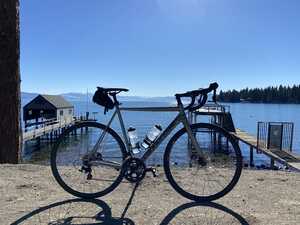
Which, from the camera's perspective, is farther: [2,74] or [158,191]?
[2,74]

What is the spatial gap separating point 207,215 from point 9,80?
4753 millimetres

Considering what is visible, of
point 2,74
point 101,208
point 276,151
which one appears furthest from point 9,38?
point 276,151

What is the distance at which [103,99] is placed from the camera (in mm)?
4422

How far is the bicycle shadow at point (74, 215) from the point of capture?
3.74m

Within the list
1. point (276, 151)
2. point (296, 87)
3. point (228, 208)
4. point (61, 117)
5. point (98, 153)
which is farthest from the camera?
point (296, 87)

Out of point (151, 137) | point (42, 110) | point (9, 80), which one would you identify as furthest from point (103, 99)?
point (42, 110)

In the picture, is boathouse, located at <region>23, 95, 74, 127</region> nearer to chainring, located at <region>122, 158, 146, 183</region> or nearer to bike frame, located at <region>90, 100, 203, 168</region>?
bike frame, located at <region>90, 100, 203, 168</region>

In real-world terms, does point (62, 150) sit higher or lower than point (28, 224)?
higher

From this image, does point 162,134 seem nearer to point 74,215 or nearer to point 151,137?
point 151,137

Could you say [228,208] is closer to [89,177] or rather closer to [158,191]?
[158,191]

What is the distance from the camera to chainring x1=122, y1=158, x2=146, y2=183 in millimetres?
4281

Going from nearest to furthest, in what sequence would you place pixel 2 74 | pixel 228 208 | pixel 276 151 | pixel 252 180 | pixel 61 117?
1. pixel 228 208
2. pixel 252 180
3. pixel 2 74
4. pixel 276 151
5. pixel 61 117

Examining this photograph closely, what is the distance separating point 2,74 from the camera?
23.4 feet

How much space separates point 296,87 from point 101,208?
190 metres
